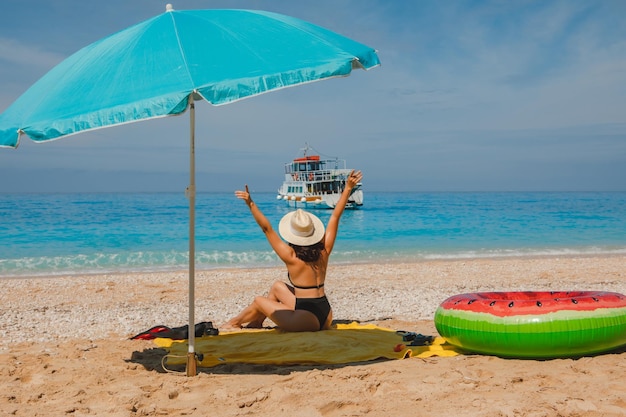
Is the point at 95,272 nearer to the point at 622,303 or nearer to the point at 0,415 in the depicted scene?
A: the point at 0,415

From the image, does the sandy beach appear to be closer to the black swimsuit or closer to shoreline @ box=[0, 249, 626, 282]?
the black swimsuit

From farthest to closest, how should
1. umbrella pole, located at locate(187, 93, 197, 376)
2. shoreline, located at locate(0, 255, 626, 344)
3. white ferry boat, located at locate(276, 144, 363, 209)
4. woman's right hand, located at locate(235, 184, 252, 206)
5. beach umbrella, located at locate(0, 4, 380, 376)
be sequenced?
white ferry boat, located at locate(276, 144, 363, 209)
shoreline, located at locate(0, 255, 626, 344)
woman's right hand, located at locate(235, 184, 252, 206)
umbrella pole, located at locate(187, 93, 197, 376)
beach umbrella, located at locate(0, 4, 380, 376)

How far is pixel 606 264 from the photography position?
15.3m

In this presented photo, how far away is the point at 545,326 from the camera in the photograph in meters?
4.88

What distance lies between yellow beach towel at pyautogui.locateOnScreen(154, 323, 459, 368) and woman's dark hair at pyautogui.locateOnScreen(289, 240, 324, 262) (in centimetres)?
83

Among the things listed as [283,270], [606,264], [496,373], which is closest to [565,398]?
[496,373]

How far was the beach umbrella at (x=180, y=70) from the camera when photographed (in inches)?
146

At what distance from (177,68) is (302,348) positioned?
3.05 metres

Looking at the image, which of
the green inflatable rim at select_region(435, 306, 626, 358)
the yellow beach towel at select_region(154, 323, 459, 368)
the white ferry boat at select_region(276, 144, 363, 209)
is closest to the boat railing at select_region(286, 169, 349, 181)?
the white ferry boat at select_region(276, 144, 363, 209)

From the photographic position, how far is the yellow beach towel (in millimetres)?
5316

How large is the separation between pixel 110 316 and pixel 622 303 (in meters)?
7.10

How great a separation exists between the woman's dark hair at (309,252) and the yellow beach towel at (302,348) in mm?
831

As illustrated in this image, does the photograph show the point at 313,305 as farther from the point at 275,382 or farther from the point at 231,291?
the point at 231,291

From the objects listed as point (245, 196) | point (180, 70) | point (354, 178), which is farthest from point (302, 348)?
point (180, 70)
